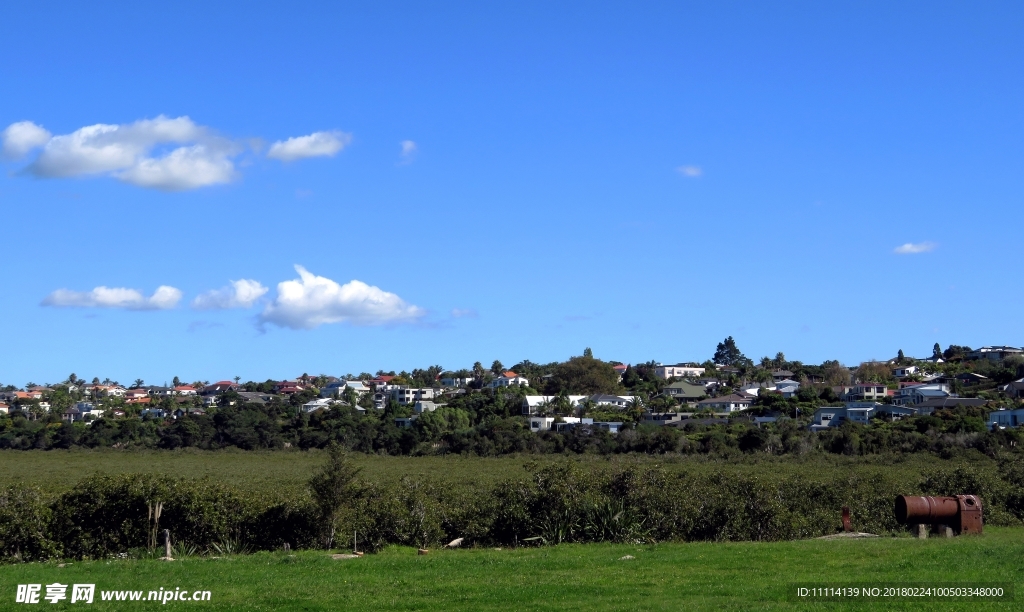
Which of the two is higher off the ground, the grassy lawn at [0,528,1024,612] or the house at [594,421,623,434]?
Answer: the grassy lawn at [0,528,1024,612]

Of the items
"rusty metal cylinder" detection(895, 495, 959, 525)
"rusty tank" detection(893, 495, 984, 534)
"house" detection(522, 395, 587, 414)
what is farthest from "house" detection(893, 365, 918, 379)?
"rusty metal cylinder" detection(895, 495, 959, 525)

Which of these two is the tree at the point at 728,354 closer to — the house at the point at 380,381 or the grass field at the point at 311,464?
the house at the point at 380,381

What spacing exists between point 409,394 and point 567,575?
129m

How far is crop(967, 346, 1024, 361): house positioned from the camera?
6083 inches

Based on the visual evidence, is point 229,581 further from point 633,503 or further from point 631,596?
point 633,503

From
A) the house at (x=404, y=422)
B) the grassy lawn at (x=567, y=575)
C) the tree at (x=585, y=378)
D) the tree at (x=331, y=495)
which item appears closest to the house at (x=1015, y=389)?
the tree at (x=585, y=378)

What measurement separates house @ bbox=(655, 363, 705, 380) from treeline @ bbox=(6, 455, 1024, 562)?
142 meters

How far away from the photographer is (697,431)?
86.2 metres

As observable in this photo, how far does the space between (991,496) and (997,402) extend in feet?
235

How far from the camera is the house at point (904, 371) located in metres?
147

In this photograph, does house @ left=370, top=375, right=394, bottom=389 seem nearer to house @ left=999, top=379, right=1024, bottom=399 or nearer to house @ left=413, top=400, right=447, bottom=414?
house @ left=413, top=400, right=447, bottom=414

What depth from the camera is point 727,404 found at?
364 ft

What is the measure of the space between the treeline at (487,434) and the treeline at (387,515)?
42927 mm

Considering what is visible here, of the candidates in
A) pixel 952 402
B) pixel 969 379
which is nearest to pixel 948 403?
pixel 952 402
